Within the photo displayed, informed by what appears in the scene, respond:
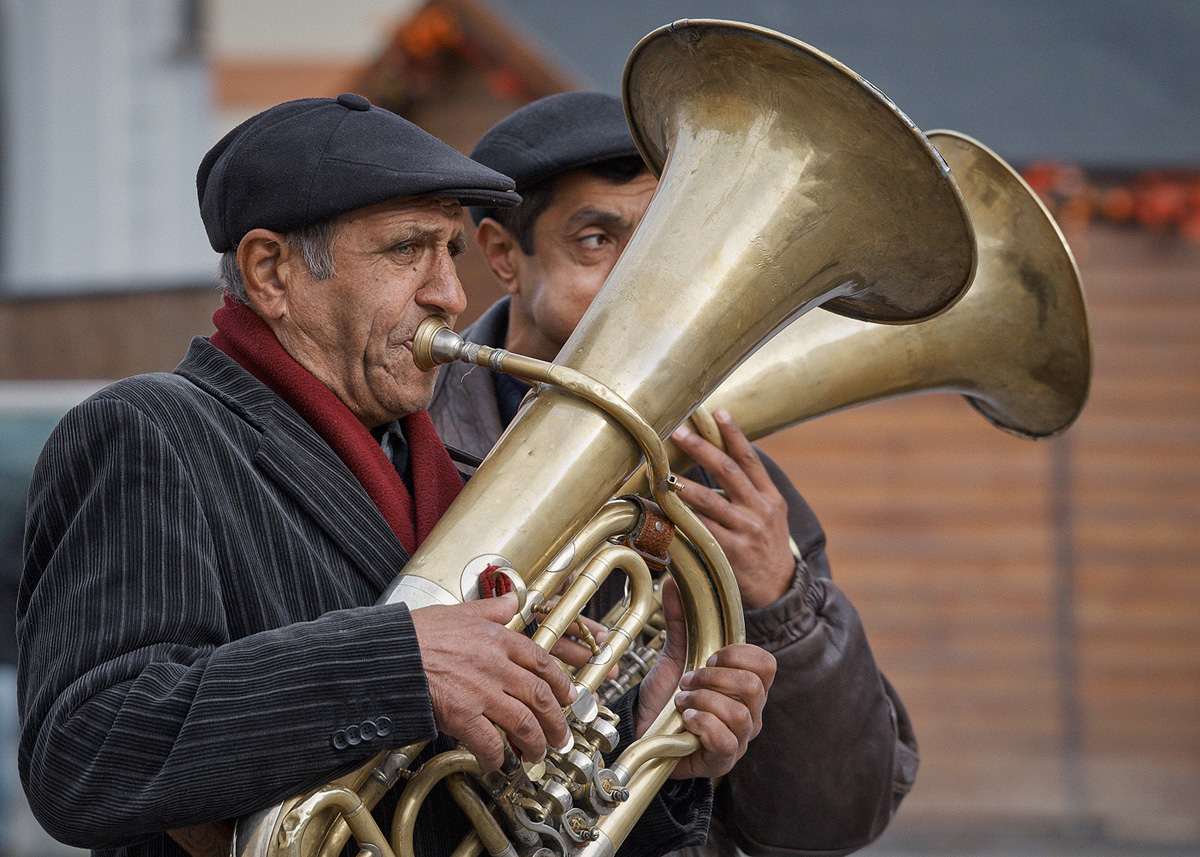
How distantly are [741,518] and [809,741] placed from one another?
0.42 meters

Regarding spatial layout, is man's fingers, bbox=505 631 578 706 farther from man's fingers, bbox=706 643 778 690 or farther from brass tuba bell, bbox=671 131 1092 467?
brass tuba bell, bbox=671 131 1092 467

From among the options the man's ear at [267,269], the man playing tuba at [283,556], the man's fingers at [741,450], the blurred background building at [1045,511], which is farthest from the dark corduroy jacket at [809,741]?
the blurred background building at [1045,511]

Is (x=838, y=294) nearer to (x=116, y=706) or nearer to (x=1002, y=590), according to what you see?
(x=116, y=706)

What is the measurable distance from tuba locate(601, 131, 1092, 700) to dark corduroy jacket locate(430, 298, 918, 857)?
320 millimetres

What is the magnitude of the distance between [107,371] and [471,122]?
2087mm

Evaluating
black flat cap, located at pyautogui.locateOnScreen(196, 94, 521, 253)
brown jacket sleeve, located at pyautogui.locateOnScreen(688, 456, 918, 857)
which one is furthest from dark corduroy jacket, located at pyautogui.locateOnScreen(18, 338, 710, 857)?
brown jacket sleeve, located at pyautogui.locateOnScreen(688, 456, 918, 857)

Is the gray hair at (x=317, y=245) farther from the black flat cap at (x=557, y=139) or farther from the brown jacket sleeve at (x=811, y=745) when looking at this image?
the brown jacket sleeve at (x=811, y=745)

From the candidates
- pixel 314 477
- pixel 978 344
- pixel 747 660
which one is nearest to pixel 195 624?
pixel 314 477

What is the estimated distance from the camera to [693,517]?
1.98 meters

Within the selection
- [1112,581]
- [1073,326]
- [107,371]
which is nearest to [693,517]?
[1073,326]

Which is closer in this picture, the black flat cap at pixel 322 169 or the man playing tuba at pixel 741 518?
the black flat cap at pixel 322 169

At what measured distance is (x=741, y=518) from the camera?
2240 millimetres

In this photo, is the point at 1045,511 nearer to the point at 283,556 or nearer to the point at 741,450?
the point at 741,450

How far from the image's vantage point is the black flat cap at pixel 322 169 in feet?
6.00
